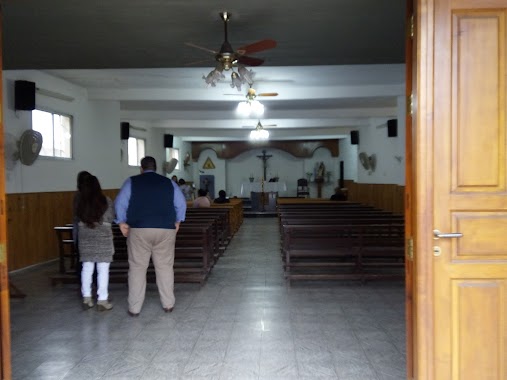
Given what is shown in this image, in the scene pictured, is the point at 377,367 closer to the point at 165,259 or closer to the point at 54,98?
the point at 165,259

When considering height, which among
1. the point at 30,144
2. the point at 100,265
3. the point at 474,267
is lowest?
the point at 100,265

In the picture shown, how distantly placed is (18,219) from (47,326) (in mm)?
3504

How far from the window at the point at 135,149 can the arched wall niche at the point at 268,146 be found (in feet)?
25.7

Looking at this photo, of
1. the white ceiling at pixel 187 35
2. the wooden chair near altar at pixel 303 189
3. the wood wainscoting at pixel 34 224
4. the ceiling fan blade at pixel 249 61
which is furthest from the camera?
the wooden chair near altar at pixel 303 189

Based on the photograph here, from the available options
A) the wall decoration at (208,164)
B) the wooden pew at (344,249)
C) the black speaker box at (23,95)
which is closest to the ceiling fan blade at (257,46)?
the wooden pew at (344,249)

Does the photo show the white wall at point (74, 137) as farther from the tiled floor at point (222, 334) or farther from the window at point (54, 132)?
the tiled floor at point (222, 334)

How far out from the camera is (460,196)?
263 centimetres

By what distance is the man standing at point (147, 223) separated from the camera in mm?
5000

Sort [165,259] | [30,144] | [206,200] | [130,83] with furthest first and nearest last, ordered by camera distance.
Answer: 1. [206,200]
2. [130,83]
3. [30,144]
4. [165,259]

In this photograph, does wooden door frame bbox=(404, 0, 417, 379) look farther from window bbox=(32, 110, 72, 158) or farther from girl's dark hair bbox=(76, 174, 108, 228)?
window bbox=(32, 110, 72, 158)

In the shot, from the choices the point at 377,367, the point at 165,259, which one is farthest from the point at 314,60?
the point at 377,367

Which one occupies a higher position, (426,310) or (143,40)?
(143,40)

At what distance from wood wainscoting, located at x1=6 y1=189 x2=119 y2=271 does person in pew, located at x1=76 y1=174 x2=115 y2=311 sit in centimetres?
276

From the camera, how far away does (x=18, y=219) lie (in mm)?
7766
